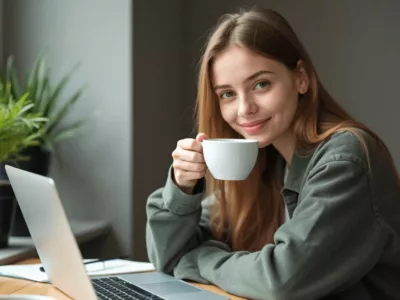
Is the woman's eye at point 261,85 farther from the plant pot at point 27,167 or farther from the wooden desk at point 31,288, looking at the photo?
the plant pot at point 27,167

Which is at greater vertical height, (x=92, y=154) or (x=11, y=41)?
(x=11, y=41)

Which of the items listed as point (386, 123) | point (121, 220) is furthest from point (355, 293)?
point (386, 123)

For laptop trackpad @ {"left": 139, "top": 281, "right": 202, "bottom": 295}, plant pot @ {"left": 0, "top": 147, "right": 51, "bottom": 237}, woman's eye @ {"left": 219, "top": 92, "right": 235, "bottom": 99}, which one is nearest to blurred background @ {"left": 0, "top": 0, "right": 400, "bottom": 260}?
plant pot @ {"left": 0, "top": 147, "right": 51, "bottom": 237}

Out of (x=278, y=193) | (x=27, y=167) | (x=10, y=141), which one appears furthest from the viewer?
(x=27, y=167)

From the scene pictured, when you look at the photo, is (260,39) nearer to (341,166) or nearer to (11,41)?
(341,166)

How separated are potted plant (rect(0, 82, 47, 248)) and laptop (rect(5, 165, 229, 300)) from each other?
0.42 metres

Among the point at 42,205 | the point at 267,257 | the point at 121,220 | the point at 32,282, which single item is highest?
the point at 42,205

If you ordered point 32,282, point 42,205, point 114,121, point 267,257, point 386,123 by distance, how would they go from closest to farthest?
point 42,205 → point 267,257 → point 32,282 → point 114,121 → point 386,123

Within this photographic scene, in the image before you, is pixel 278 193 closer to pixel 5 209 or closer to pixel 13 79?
pixel 5 209

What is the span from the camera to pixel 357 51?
2.33 meters

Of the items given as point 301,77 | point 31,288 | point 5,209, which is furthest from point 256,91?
point 5,209

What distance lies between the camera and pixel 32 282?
1273 mm

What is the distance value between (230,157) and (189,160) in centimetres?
16

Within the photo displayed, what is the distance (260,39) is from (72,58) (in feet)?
2.87
